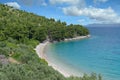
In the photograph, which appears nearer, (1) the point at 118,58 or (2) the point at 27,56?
(2) the point at 27,56

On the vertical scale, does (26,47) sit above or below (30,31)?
below

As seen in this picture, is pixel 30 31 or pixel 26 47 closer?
pixel 26 47

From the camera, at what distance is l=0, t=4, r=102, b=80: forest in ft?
53.1

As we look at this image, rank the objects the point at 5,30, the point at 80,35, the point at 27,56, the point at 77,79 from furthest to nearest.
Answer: the point at 80,35, the point at 5,30, the point at 27,56, the point at 77,79

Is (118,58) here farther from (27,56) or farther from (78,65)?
(27,56)

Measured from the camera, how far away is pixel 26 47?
41.0 m

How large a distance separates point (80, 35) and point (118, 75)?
193ft

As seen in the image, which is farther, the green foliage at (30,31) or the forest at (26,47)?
the green foliage at (30,31)

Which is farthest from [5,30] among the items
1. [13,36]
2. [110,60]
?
[110,60]

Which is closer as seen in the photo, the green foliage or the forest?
the forest

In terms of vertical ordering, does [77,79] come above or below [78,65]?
above

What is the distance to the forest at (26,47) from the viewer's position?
16.2m

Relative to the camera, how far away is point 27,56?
26.4m

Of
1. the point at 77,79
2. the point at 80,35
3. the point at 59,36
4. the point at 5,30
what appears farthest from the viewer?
the point at 80,35
